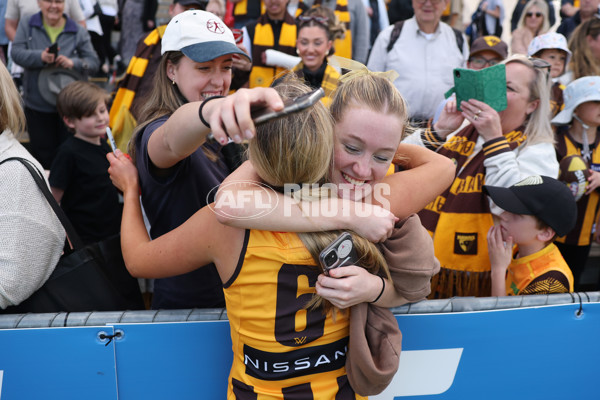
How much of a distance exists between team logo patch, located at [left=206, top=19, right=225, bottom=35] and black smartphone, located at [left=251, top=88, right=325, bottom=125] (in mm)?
1040

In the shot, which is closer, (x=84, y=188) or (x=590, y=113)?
(x=84, y=188)

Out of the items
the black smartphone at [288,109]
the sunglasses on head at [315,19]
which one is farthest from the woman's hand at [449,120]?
the sunglasses on head at [315,19]

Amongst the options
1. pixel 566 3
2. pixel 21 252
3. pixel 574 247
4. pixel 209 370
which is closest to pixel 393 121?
pixel 209 370

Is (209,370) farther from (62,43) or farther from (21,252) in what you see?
(62,43)

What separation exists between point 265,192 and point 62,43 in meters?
4.67

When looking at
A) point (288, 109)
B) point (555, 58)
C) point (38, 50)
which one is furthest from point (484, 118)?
point (38, 50)

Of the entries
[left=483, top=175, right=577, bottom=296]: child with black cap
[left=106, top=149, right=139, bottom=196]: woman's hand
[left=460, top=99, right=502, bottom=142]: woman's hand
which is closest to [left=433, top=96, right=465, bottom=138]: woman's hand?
[left=460, top=99, right=502, bottom=142]: woman's hand

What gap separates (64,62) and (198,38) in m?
3.62

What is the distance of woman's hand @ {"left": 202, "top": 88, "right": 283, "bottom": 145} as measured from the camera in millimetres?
1084

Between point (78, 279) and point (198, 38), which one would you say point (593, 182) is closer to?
point (198, 38)

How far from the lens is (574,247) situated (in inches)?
139

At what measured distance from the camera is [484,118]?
2.47 metres

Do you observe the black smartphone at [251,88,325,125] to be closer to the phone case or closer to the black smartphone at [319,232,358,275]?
the black smartphone at [319,232,358,275]

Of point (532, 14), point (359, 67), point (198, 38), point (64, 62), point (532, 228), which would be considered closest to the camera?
point (359, 67)
